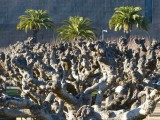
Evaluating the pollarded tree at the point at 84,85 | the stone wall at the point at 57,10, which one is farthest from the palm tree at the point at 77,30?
the pollarded tree at the point at 84,85

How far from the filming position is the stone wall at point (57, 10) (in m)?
87.2

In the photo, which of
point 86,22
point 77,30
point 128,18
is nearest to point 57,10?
point 86,22

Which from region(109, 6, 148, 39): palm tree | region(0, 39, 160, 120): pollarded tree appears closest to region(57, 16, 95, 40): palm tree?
region(109, 6, 148, 39): palm tree

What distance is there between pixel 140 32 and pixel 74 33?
1670 centimetres

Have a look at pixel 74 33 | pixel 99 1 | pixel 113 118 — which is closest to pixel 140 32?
pixel 99 1

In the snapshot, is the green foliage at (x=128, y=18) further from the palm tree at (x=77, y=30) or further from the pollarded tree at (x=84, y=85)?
the pollarded tree at (x=84, y=85)

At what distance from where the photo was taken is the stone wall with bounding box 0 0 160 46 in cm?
8725

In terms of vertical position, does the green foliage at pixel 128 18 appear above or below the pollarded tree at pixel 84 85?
above

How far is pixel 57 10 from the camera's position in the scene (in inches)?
3494

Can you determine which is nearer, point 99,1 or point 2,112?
point 2,112

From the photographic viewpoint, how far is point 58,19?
87938mm

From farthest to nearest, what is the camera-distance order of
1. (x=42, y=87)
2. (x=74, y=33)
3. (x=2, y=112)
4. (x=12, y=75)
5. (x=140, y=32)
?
(x=140, y=32) → (x=74, y=33) → (x=12, y=75) → (x=42, y=87) → (x=2, y=112)

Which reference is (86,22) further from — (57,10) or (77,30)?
(57,10)

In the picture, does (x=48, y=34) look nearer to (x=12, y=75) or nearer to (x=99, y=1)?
(x=99, y=1)
